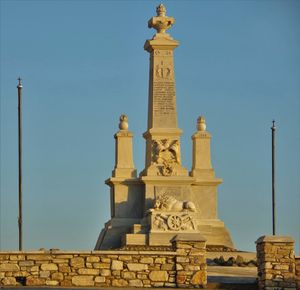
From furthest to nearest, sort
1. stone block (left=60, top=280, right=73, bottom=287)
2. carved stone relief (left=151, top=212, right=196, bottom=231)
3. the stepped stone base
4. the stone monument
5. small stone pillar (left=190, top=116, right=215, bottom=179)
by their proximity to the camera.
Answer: small stone pillar (left=190, top=116, right=215, bottom=179) → the stone monument → the stepped stone base → carved stone relief (left=151, top=212, right=196, bottom=231) → stone block (left=60, top=280, right=73, bottom=287)

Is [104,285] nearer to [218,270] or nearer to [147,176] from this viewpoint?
[218,270]

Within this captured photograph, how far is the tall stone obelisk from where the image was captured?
48594 millimetres

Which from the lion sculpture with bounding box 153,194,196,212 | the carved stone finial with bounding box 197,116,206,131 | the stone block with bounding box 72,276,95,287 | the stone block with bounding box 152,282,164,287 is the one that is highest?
the carved stone finial with bounding box 197,116,206,131

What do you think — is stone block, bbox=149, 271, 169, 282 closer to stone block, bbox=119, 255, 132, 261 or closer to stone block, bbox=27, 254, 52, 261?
stone block, bbox=119, 255, 132, 261

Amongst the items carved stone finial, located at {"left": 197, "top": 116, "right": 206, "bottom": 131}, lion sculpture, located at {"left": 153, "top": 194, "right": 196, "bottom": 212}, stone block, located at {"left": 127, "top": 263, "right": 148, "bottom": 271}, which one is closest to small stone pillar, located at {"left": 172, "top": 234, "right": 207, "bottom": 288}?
stone block, located at {"left": 127, "top": 263, "right": 148, "bottom": 271}

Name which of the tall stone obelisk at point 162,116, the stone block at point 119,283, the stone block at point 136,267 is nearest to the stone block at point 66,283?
the stone block at point 119,283

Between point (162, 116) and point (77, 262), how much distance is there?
20180mm

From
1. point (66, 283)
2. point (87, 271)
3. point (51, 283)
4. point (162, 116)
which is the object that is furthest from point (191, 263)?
point (162, 116)

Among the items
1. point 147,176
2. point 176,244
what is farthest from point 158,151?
point 176,244

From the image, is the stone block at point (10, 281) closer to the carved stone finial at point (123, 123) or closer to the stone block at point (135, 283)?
the stone block at point (135, 283)

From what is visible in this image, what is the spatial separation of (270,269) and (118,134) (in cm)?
2132

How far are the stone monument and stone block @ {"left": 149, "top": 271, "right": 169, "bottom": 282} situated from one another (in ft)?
57.7

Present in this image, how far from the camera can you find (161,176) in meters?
48.3

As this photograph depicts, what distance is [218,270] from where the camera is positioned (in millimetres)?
36062
